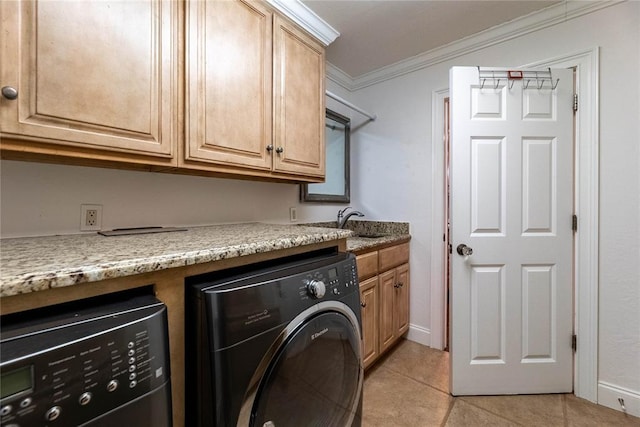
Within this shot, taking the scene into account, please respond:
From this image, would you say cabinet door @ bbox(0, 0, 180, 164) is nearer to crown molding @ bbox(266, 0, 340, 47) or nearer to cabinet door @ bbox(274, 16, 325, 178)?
cabinet door @ bbox(274, 16, 325, 178)

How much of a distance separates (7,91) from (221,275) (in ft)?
2.56

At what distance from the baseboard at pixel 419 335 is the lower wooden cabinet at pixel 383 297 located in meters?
0.09

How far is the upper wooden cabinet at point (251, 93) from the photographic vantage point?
1.19 meters

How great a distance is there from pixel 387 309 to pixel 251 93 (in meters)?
1.70

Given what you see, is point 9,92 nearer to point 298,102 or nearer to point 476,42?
point 298,102

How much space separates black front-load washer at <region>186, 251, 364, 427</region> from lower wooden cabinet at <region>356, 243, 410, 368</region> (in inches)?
25.9

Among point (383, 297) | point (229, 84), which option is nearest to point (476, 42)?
Result: point (229, 84)

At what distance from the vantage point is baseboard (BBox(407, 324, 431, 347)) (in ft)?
7.51

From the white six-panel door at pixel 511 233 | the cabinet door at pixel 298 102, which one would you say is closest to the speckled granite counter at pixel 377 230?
the white six-panel door at pixel 511 233

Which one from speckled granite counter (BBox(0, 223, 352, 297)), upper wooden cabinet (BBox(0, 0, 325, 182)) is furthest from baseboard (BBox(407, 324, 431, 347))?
speckled granite counter (BBox(0, 223, 352, 297))

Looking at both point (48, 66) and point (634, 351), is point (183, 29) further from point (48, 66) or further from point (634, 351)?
point (634, 351)

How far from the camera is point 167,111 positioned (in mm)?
1101

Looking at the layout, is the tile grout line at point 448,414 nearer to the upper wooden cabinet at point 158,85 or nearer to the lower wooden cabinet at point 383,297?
the lower wooden cabinet at point 383,297

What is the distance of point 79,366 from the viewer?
49 cm
